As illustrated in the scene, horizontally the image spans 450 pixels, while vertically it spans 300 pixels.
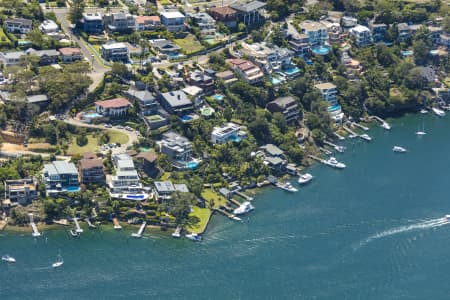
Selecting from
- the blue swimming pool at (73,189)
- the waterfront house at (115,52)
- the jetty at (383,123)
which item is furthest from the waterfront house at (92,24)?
the jetty at (383,123)

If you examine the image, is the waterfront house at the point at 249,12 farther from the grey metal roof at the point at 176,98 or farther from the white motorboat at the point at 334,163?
the white motorboat at the point at 334,163

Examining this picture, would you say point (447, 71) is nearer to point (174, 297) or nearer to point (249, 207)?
point (249, 207)

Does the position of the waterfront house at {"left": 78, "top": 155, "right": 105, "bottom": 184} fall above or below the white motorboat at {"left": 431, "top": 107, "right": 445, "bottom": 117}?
above

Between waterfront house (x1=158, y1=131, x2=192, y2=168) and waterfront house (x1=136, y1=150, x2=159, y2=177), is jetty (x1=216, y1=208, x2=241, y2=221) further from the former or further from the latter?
waterfront house (x1=136, y1=150, x2=159, y2=177)

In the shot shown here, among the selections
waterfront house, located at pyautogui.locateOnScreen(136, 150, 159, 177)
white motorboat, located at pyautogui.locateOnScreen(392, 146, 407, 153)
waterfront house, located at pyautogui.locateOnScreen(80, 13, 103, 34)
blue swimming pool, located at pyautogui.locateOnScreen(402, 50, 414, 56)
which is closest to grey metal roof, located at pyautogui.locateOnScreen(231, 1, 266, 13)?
waterfront house, located at pyautogui.locateOnScreen(80, 13, 103, 34)

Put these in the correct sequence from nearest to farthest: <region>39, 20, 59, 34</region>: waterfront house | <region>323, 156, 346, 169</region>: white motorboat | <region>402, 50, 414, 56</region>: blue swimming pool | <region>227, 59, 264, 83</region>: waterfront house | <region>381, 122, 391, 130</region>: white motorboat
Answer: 1. <region>323, 156, 346, 169</region>: white motorboat
2. <region>227, 59, 264, 83</region>: waterfront house
3. <region>381, 122, 391, 130</region>: white motorboat
4. <region>39, 20, 59, 34</region>: waterfront house
5. <region>402, 50, 414, 56</region>: blue swimming pool

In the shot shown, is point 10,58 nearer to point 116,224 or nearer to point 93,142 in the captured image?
point 93,142
